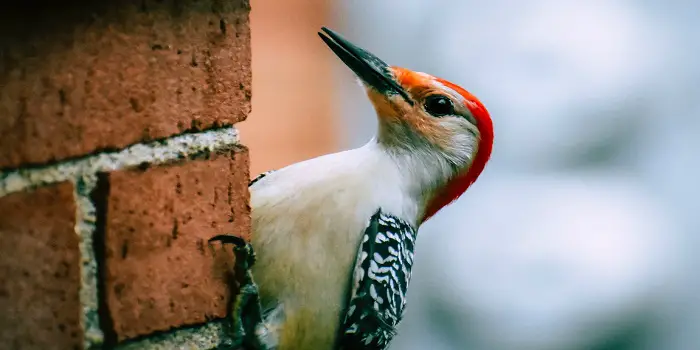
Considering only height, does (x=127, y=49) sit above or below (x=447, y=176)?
above

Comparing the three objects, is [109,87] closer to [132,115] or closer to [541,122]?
[132,115]

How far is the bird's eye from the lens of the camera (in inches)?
55.2

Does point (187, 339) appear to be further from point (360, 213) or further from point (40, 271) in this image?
point (360, 213)

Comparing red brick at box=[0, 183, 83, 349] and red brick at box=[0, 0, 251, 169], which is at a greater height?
red brick at box=[0, 0, 251, 169]

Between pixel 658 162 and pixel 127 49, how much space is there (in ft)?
7.19

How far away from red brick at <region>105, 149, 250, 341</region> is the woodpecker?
62 mm

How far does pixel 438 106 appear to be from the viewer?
142 cm

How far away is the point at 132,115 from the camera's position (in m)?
0.57

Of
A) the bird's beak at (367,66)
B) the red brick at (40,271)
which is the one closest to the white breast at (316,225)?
the bird's beak at (367,66)

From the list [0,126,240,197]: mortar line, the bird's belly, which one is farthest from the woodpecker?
[0,126,240,197]: mortar line

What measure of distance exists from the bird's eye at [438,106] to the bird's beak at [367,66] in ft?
0.16

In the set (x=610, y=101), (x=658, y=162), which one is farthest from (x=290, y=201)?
(x=658, y=162)

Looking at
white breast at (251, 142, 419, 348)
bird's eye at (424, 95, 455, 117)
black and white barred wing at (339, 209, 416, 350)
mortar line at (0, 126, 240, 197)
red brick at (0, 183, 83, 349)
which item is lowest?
black and white barred wing at (339, 209, 416, 350)

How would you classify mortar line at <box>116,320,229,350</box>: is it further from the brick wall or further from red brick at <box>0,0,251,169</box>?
red brick at <box>0,0,251,169</box>
